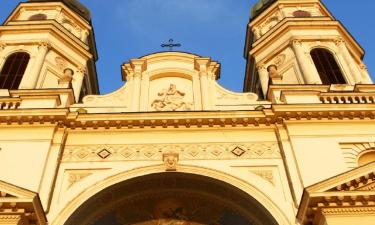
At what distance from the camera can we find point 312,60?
19766mm

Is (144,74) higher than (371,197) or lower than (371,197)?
higher

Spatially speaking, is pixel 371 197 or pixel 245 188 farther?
pixel 245 188

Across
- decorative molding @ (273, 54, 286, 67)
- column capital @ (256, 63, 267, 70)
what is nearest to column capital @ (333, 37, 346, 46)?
decorative molding @ (273, 54, 286, 67)

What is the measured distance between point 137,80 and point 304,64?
635cm

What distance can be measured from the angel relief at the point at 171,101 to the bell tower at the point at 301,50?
2921 mm

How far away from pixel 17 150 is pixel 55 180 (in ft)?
4.99

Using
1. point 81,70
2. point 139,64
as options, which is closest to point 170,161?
point 139,64

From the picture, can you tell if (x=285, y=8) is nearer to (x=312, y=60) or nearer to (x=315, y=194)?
(x=312, y=60)

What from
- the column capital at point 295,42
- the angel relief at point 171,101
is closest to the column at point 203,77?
the angel relief at point 171,101

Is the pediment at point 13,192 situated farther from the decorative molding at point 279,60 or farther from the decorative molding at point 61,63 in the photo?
the decorative molding at point 279,60

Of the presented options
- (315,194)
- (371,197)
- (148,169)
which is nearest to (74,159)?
(148,169)

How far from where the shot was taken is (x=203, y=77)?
58.7 feet

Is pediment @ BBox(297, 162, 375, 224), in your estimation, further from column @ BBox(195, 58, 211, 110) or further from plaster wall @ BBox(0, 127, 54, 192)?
plaster wall @ BBox(0, 127, 54, 192)

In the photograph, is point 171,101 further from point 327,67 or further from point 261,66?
point 327,67
